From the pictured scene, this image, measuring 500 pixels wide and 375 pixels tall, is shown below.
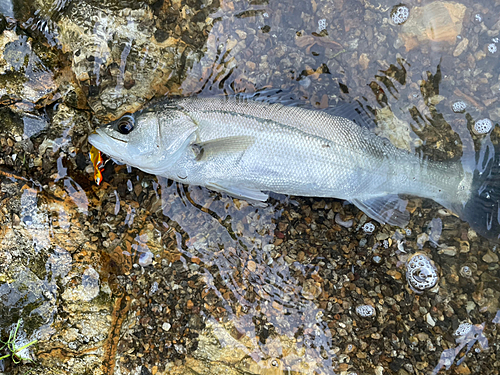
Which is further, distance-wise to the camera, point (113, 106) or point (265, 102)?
point (113, 106)

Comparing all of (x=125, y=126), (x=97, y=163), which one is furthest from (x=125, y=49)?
(x=97, y=163)

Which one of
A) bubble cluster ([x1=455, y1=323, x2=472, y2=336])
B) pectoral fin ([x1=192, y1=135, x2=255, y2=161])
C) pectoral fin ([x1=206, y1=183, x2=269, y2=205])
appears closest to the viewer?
pectoral fin ([x1=192, y1=135, x2=255, y2=161])

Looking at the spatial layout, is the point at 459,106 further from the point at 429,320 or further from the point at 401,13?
the point at 429,320

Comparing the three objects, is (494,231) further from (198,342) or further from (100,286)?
(100,286)

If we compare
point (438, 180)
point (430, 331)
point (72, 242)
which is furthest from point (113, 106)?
point (430, 331)

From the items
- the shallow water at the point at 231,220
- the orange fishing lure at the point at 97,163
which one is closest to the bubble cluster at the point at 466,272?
the shallow water at the point at 231,220

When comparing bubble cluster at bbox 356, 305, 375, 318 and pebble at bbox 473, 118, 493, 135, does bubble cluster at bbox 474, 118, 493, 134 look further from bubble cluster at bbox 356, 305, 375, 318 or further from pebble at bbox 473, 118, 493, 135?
bubble cluster at bbox 356, 305, 375, 318

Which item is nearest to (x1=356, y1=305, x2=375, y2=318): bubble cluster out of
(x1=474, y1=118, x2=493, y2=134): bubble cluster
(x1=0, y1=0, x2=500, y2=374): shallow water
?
(x1=0, y1=0, x2=500, y2=374): shallow water
